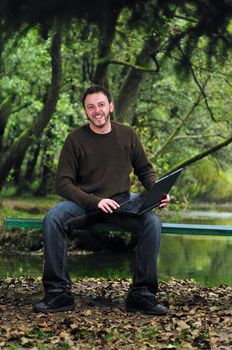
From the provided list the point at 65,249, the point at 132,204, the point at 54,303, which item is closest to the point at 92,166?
the point at 132,204

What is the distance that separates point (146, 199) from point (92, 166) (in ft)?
1.87

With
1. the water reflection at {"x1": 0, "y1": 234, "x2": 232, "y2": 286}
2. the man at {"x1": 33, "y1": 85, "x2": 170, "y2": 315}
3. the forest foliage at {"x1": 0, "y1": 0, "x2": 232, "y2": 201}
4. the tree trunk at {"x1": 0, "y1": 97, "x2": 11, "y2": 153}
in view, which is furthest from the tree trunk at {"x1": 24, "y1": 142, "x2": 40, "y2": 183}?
the man at {"x1": 33, "y1": 85, "x2": 170, "y2": 315}

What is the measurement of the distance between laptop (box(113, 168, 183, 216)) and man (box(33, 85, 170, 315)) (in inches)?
2.5

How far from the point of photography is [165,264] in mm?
14930

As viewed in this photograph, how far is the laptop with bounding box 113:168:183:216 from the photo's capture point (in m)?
5.90

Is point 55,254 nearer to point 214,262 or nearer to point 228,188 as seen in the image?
point 214,262

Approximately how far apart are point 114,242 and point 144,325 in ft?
42.2

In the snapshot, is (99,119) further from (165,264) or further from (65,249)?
(165,264)

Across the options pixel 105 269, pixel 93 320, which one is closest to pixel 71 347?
pixel 93 320

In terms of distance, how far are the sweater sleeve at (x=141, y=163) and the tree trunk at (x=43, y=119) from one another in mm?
6350

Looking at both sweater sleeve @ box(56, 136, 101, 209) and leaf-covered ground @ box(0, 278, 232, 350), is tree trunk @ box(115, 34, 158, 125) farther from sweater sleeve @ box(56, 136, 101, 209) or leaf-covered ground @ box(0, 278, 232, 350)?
sweater sleeve @ box(56, 136, 101, 209)

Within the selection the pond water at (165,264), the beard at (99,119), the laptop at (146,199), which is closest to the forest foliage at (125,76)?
the beard at (99,119)

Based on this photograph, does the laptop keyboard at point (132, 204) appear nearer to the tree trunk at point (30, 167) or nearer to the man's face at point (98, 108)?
the man's face at point (98, 108)

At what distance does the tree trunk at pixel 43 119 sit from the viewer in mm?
13430
